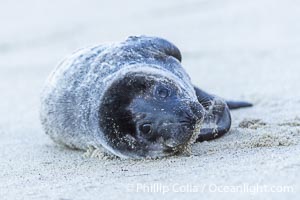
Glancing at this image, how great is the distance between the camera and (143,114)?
4039 millimetres

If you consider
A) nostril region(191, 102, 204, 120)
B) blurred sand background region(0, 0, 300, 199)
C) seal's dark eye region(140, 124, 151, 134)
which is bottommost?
blurred sand background region(0, 0, 300, 199)

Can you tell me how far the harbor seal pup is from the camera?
13.2ft

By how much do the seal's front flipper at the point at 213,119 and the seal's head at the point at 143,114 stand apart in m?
0.44

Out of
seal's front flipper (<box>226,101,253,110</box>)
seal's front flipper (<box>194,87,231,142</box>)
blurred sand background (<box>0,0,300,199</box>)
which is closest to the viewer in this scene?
blurred sand background (<box>0,0,300,199</box>)

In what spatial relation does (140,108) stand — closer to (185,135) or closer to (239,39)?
(185,135)

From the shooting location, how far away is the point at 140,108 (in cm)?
405

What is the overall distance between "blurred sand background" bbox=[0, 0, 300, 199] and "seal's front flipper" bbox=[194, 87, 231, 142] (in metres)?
0.07

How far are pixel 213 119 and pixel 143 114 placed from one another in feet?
2.36

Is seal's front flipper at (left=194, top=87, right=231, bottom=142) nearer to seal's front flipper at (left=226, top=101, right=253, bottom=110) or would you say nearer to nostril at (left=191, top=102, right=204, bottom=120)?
nostril at (left=191, top=102, right=204, bottom=120)

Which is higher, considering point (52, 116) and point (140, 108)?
point (140, 108)

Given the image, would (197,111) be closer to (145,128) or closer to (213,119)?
(145,128)

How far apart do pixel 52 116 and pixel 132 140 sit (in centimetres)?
88

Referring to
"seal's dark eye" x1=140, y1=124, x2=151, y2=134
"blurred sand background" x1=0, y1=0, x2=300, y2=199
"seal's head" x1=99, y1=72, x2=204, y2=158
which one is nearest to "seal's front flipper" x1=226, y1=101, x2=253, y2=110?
"blurred sand background" x1=0, y1=0, x2=300, y2=199

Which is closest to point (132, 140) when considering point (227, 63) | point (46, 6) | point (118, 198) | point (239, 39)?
point (118, 198)
